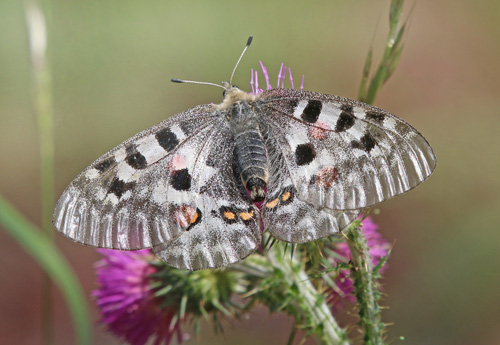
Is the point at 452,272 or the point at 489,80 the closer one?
the point at 452,272

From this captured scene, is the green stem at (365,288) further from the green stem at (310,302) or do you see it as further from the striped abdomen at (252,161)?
the striped abdomen at (252,161)

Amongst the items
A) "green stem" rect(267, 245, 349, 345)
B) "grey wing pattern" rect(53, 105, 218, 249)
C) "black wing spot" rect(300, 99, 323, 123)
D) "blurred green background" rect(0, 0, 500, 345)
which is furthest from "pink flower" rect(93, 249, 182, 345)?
"blurred green background" rect(0, 0, 500, 345)

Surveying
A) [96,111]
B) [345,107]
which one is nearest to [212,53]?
[96,111]

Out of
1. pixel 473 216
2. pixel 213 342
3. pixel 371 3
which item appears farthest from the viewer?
pixel 371 3

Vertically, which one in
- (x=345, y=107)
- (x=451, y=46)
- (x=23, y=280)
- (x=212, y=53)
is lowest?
(x=345, y=107)

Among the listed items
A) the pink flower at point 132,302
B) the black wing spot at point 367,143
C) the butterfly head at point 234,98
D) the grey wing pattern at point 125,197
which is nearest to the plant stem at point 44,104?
the pink flower at point 132,302

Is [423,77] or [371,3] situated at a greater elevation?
[371,3]

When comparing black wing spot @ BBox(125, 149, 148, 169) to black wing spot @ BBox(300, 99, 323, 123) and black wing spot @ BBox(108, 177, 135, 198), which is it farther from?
black wing spot @ BBox(300, 99, 323, 123)

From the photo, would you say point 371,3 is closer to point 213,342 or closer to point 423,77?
point 423,77
